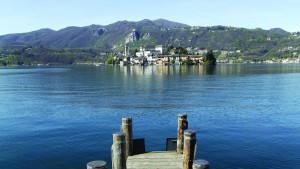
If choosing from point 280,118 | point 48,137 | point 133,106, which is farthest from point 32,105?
point 280,118

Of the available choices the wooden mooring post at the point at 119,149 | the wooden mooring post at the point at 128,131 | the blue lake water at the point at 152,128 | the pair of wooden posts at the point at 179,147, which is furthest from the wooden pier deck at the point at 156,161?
the blue lake water at the point at 152,128

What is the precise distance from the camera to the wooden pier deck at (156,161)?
78.6ft

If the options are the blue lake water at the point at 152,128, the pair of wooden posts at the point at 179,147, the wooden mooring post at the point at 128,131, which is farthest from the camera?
the blue lake water at the point at 152,128

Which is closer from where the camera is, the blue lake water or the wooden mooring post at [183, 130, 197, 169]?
the wooden mooring post at [183, 130, 197, 169]

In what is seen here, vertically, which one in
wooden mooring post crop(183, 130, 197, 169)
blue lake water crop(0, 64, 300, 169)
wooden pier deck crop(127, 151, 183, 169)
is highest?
wooden mooring post crop(183, 130, 197, 169)

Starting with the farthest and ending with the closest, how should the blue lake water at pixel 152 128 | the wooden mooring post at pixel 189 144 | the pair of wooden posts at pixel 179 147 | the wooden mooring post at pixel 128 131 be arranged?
1. the blue lake water at pixel 152 128
2. the wooden mooring post at pixel 128 131
3. the wooden mooring post at pixel 189 144
4. the pair of wooden posts at pixel 179 147

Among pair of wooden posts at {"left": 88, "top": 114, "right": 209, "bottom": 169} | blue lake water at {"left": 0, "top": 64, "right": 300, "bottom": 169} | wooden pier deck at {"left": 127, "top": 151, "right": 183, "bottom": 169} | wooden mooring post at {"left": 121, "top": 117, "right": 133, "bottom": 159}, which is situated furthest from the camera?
blue lake water at {"left": 0, "top": 64, "right": 300, "bottom": 169}

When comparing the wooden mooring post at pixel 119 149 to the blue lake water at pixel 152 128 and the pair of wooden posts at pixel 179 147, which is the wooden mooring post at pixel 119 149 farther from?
the blue lake water at pixel 152 128

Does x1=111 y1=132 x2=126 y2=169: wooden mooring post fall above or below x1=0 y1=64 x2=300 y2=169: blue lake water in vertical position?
above

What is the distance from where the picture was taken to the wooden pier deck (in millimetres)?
23969

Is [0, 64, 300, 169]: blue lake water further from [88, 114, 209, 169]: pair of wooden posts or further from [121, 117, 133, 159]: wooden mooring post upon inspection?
[121, 117, 133, 159]: wooden mooring post

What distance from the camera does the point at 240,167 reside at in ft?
104

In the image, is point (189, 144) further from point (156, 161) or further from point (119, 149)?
point (119, 149)

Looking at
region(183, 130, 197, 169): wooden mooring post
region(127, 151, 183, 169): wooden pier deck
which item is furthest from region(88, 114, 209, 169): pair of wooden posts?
region(127, 151, 183, 169): wooden pier deck
